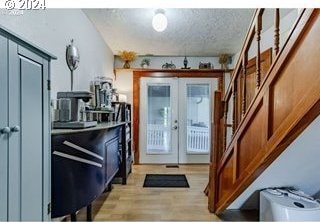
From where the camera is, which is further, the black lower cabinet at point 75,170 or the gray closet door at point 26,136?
the black lower cabinet at point 75,170

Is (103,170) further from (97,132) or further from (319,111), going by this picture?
(319,111)

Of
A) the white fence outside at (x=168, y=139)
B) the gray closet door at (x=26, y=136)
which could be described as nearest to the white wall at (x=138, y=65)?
the white fence outside at (x=168, y=139)

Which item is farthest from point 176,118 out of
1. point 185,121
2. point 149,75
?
point 149,75

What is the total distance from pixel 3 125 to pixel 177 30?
11.4ft

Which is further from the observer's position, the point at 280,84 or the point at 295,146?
the point at 295,146

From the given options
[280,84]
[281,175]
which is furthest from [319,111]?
[281,175]

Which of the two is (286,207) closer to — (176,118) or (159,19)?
(159,19)

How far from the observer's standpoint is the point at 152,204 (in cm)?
346

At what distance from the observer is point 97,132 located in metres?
2.71

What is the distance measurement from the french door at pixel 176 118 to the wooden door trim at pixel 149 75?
0.09 meters

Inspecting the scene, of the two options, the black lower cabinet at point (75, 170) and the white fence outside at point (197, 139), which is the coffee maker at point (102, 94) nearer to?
the black lower cabinet at point (75, 170)

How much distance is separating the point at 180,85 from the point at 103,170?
347 cm

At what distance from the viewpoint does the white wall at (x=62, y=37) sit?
→ 217 centimetres
